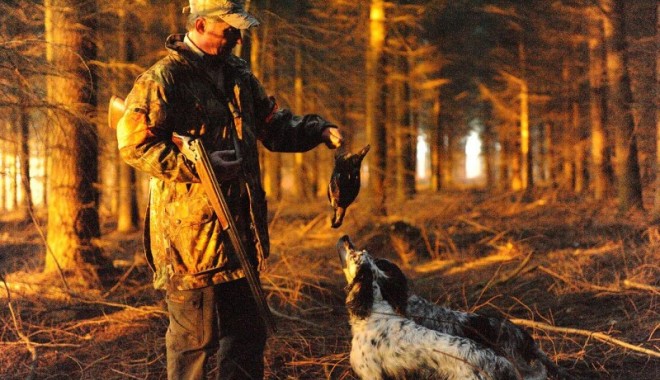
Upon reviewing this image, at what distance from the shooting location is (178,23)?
35.9ft

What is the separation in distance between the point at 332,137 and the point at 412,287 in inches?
184

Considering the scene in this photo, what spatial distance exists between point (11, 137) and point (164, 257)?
3766 mm

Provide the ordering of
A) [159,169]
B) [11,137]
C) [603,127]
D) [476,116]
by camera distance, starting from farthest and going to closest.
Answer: [476,116] < [603,127] < [11,137] < [159,169]

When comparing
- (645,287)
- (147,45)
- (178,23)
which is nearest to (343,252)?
(645,287)

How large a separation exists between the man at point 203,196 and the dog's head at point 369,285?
26.8 inches

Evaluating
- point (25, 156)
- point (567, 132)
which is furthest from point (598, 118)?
point (25, 156)

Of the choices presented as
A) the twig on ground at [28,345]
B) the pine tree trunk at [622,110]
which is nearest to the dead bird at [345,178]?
the twig on ground at [28,345]

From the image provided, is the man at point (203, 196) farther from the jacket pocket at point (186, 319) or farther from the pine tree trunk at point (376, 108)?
the pine tree trunk at point (376, 108)

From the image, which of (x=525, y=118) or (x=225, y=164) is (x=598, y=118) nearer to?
(x=525, y=118)

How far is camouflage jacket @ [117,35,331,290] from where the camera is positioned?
118 inches

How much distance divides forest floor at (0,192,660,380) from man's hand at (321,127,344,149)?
6.54ft

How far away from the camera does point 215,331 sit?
3283mm

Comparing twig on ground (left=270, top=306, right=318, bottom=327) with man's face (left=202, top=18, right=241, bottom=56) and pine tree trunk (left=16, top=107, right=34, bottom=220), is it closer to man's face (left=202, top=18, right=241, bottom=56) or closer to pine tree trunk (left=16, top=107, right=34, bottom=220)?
pine tree trunk (left=16, top=107, right=34, bottom=220)

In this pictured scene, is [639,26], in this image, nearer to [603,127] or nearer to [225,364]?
[603,127]
